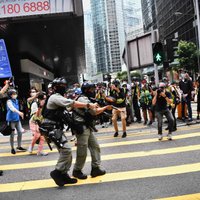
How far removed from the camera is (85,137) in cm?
550

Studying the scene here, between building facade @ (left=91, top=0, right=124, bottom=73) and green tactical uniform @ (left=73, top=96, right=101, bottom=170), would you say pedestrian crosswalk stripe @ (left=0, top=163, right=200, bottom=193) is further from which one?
building facade @ (left=91, top=0, right=124, bottom=73)

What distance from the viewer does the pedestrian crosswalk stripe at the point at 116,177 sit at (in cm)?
536

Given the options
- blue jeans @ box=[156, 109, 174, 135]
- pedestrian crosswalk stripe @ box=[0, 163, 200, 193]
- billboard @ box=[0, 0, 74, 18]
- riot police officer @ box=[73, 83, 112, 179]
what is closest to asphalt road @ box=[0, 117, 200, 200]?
pedestrian crosswalk stripe @ box=[0, 163, 200, 193]

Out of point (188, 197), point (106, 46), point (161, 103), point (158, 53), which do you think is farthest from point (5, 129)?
point (106, 46)

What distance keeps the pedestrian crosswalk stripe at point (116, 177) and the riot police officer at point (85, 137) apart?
0.17 m

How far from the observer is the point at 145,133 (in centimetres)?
1024

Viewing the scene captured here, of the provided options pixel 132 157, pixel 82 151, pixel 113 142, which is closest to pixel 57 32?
pixel 113 142

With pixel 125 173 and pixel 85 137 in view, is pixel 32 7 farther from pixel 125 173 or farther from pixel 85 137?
pixel 125 173

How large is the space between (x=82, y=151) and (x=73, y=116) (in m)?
0.60

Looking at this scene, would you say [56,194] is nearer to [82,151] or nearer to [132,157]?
[82,151]

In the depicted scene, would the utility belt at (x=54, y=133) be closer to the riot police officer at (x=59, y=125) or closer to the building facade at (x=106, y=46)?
the riot police officer at (x=59, y=125)

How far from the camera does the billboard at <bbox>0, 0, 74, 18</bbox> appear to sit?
1219cm

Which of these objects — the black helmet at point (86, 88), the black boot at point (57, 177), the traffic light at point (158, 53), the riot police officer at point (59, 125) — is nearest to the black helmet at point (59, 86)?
the riot police officer at point (59, 125)

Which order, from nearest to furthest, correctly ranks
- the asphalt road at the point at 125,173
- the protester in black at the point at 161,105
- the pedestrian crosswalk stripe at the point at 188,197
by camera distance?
the pedestrian crosswalk stripe at the point at 188,197
the asphalt road at the point at 125,173
the protester in black at the point at 161,105
